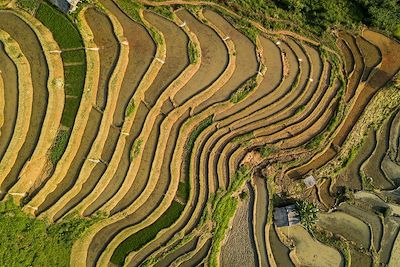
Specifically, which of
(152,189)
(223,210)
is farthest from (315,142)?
(152,189)

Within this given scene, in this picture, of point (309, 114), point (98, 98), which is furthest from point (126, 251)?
point (309, 114)

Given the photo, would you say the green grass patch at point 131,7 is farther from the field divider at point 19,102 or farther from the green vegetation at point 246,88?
the green vegetation at point 246,88

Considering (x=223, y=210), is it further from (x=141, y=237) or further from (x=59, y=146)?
(x=59, y=146)

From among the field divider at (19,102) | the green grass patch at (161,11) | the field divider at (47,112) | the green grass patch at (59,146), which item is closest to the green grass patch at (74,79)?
the field divider at (47,112)

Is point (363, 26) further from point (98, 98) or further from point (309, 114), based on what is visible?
point (98, 98)

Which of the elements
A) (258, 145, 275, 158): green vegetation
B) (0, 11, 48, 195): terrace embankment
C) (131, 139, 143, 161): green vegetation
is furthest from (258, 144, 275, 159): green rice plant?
(0, 11, 48, 195): terrace embankment

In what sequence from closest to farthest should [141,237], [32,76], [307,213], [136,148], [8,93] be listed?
[8,93], [32,76], [136,148], [141,237], [307,213]
